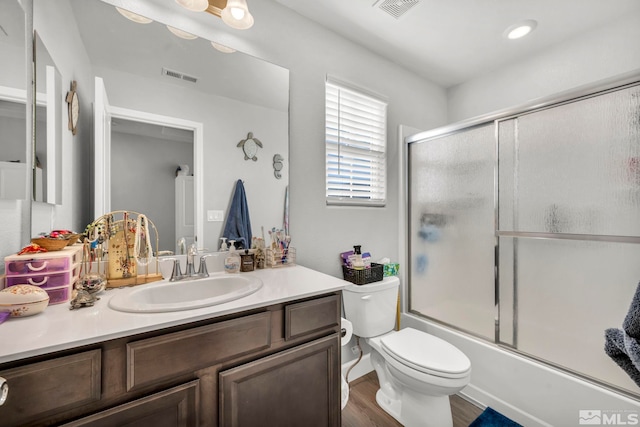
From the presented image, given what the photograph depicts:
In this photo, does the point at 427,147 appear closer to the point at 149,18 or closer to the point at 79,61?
the point at 149,18

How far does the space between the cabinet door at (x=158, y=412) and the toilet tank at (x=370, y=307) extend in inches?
42.9

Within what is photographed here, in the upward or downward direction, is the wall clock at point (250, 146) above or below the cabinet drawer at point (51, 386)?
above

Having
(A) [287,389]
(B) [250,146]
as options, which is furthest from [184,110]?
(A) [287,389]

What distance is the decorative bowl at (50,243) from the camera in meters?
0.94

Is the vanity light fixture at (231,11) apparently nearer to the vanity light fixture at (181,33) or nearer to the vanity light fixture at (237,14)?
the vanity light fixture at (237,14)

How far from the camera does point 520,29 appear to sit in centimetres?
189

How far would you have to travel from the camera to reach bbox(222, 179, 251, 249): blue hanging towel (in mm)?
1518

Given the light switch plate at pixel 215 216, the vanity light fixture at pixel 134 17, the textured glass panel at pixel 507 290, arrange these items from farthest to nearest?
the textured glass panel at pixel 507 290 < the light switch plate at pixel 215 216 < the vanity light fixture at pixel 134 17

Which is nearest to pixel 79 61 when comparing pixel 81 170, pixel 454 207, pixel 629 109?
pixel 81 170

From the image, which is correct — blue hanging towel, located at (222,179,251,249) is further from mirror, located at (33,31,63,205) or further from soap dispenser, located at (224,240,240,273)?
mirror, located at (33,31,63,205)

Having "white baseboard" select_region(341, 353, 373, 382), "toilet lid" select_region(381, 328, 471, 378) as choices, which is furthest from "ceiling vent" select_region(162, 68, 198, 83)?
"white baseboard" select_region(341, 353, 373, 382)

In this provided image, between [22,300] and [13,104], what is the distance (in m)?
0.67

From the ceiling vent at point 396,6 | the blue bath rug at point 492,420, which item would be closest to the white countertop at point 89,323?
the blue bath rug at point 492,420

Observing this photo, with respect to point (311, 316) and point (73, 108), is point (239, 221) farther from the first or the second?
point (73, 108)
